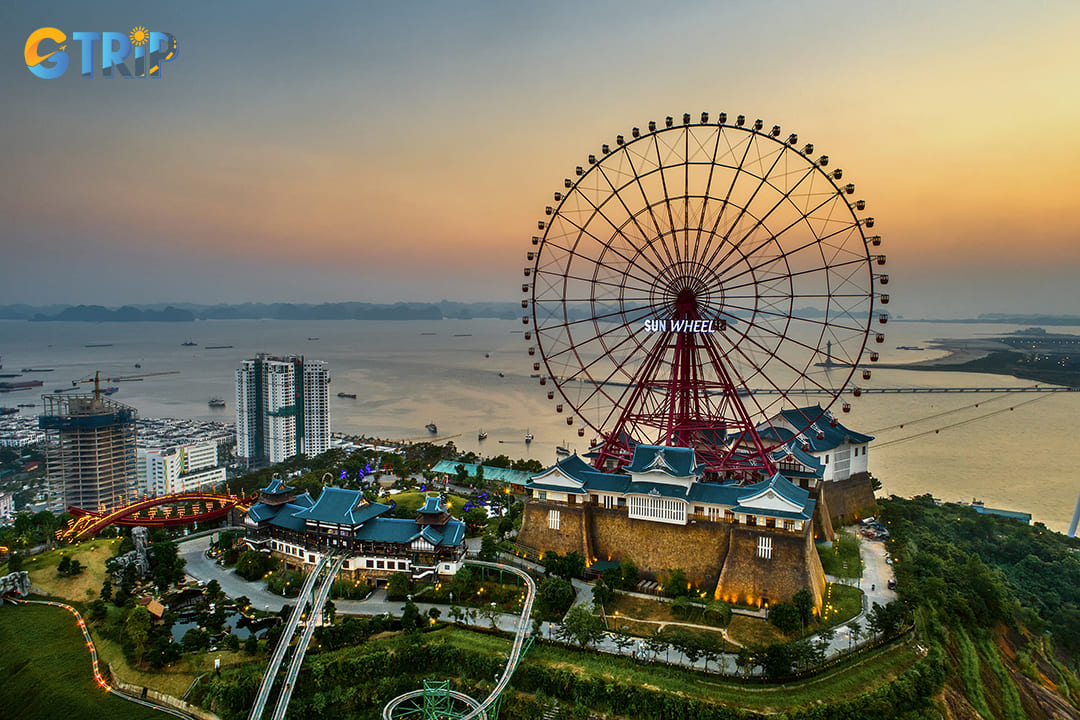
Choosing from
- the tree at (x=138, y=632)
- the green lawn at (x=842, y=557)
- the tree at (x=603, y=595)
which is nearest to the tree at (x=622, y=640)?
the tree at (x=603, y=595)

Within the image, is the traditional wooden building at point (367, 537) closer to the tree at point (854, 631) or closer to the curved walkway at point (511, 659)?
the curved walkway at point (511, 659)

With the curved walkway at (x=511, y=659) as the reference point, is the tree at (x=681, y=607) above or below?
above


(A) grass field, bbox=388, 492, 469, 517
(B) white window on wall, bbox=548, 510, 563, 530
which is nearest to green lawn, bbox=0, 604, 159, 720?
(A) grass field, bbox=388, 492, 469, 517

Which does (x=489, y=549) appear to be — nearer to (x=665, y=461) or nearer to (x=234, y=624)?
(x=665, y=461)

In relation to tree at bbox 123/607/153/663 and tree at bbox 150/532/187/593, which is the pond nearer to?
tree at bbox 123/607/153/663

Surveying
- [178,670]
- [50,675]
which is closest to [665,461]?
[178,670]

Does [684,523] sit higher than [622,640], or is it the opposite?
[684,523]

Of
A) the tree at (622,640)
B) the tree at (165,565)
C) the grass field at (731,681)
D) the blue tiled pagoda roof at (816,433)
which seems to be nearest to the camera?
the grass field at (731,681)
